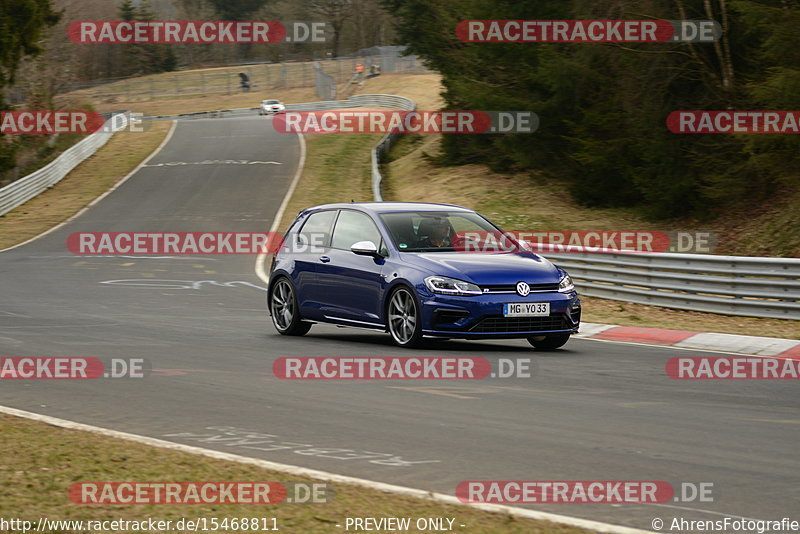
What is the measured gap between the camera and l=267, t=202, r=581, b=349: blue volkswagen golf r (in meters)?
12.4

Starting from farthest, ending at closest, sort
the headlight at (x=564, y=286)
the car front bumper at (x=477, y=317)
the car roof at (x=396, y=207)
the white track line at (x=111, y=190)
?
the white track line at (x=111, y=190) < the car roof at (x=396, y=207) < the headlight at (x=564, y=286) < the car front bumper at (x=477, y=317)

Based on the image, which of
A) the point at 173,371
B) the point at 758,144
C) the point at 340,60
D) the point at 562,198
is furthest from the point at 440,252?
the point at 340,60

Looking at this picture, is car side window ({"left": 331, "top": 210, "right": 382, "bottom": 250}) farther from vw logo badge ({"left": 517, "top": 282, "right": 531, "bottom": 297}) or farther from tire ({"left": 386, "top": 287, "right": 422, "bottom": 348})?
vw logo badge ({"left": 517, "top": 282, "right": 531, "bottom": 297})

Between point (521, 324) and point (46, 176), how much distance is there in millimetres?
39216

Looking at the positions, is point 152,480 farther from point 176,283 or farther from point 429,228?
point 176,283

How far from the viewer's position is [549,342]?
13.3 m

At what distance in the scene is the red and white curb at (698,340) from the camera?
1337 centimetres

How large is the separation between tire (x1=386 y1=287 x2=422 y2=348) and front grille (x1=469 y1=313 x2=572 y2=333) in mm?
668

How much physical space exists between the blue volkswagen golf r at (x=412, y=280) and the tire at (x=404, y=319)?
0.04ft

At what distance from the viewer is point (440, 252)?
1327 centimetres

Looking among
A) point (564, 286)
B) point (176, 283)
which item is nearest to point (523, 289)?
point (564, 286)

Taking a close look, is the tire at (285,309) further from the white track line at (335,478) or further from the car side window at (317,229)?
the white track line at (335,478)

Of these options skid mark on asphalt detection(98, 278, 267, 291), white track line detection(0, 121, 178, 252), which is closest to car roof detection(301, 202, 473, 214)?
skid mark on asphalt detection(98, 278, 267, 291)

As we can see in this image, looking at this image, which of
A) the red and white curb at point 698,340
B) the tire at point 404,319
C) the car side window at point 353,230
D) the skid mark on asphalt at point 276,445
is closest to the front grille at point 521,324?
the tire at point 404,319
